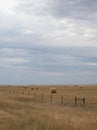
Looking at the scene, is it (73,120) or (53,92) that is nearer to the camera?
(73,120)

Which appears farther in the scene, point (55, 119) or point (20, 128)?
point (55, 119)

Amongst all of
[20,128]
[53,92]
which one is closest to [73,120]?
[20,128]

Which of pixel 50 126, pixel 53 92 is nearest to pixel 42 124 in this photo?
pixel 50 126

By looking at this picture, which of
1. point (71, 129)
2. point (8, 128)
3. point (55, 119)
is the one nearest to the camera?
point (71, 129)

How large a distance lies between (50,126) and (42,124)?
20.9 inches

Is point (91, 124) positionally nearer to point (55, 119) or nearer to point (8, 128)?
point (55, 119)

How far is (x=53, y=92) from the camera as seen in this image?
67938 millimetres

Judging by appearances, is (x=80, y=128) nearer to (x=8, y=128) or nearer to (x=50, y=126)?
(x=50, y=126)

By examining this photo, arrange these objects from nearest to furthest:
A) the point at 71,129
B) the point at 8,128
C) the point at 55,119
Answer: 1. the point at 71,129
2. the point at 8,128
3. the point at 55,119

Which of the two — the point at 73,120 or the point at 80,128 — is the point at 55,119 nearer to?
the point at 73,120

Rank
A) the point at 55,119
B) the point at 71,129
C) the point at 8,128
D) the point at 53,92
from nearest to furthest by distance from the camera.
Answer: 1. the point at 71,129
2. the point at 8,128
3. the point at 55,119
4. the point at 53,92

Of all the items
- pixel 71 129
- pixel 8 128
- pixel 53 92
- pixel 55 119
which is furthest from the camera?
pixel 53 92

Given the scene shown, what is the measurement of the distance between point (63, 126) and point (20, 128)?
1.85 metres

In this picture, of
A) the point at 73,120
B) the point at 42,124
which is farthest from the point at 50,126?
the point at 73,120
